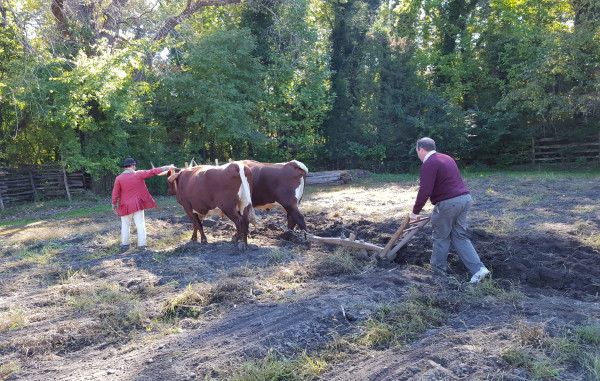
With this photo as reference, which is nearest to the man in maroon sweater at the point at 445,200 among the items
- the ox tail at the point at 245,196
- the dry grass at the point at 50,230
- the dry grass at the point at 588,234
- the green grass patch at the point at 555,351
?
the green grass patch at the point at 555,351

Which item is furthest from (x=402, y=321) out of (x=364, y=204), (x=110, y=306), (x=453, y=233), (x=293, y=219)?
(x=364, y=204)

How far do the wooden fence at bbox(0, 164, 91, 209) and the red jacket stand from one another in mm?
11798

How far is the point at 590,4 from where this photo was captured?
2036 centimetres

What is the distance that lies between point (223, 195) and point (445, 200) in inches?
171

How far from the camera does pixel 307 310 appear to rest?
507 cm

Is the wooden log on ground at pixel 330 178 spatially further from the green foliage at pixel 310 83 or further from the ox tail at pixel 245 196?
the ox tail at pixel 245 196

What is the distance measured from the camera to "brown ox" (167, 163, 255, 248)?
880 centimetres

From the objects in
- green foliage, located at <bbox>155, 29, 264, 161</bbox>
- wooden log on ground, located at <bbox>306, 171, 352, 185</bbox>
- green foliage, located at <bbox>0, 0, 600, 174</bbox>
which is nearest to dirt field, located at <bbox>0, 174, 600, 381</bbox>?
green foliage, located at <bbox>0, 0, 600, 174</bbox>

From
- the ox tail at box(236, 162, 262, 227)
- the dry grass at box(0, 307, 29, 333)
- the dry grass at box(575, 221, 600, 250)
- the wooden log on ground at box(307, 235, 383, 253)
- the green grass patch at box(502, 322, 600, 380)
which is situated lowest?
the dry grass at box(575, 221, 600, 250)

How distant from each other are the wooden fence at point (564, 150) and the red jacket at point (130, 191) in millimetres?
22194

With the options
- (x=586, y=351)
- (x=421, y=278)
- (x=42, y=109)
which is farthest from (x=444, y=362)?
(x=42, y=109)

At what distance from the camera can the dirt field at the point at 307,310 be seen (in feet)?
12.9

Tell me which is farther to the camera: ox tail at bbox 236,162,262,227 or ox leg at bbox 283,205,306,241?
ox leg at bbox 283,205,306,241

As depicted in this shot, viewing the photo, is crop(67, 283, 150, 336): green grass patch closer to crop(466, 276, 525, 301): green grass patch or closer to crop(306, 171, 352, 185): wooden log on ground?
crop(466, 276, 525, 301): green grass patch
